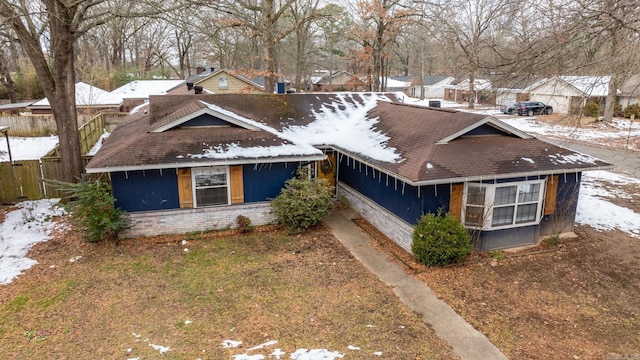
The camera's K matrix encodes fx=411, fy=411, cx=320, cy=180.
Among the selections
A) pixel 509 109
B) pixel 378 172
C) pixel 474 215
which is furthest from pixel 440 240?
pixel 509 109

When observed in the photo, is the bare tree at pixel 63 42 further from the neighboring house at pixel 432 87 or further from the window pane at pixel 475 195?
the neighboring house at pixel 432 87

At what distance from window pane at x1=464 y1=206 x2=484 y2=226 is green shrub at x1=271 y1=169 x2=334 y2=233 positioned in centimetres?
424

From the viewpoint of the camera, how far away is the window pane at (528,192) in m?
11.4

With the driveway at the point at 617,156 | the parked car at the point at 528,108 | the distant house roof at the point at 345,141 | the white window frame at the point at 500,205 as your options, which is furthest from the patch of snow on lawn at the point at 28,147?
the parked car at the point at 528,108

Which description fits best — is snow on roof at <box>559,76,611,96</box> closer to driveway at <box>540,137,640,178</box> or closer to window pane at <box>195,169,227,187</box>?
window pane at <box>195,169,227,187</box>

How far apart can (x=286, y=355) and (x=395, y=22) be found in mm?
28025

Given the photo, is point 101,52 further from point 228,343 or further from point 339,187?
point 228,343

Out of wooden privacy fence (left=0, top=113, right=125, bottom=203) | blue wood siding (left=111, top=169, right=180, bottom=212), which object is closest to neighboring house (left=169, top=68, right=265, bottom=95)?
wooden privacy fence (left=0, top=113, right=125, bottom=203)

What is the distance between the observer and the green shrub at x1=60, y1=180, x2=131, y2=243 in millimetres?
11359

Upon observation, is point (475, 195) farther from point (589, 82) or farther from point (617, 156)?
point (617, 156)

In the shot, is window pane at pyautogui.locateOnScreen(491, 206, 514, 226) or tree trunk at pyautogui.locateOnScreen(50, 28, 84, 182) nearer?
window pane at pyautogui.locateOnScreen(491, 206, 514, 226)

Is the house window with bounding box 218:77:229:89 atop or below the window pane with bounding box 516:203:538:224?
atop

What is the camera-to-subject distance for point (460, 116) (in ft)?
42.0

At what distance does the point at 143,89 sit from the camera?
4334 centimetres
